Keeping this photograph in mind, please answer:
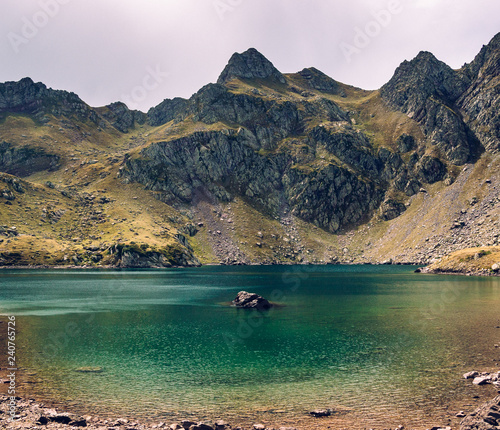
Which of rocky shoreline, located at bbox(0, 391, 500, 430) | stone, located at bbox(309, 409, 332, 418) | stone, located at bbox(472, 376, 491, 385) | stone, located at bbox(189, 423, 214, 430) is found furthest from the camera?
stone, located at bbox(472, 376, 491, 385)

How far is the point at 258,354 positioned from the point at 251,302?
4298cm

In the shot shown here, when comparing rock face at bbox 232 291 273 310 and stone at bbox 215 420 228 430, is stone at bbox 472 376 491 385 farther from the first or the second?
rock face at bbox 232 291 273 310

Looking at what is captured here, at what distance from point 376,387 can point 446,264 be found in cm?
17789

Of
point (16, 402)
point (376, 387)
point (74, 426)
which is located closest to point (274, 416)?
point (376, 387)

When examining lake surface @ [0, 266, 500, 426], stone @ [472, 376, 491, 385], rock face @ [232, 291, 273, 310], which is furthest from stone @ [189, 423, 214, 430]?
rock face @ [232, 291, 273, 310]

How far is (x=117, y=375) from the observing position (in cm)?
4550

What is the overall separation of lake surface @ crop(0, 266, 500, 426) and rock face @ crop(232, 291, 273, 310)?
165 inches

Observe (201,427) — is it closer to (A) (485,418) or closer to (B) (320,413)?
(B) (320,413)

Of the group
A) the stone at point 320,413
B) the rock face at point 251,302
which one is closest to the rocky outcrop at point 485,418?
the stone at point 320,413

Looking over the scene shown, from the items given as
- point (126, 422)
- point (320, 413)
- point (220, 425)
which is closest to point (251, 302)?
point (320, 413)

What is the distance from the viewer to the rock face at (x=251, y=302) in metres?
96.6

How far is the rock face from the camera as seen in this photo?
96.6 metres

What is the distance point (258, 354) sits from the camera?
179ft

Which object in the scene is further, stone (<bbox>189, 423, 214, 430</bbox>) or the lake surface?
the lake surface
